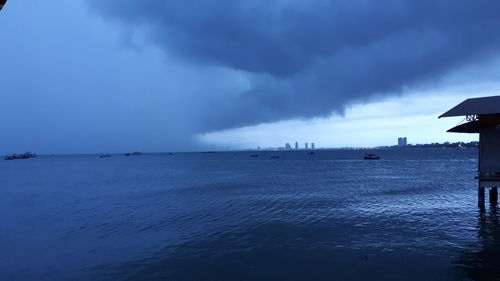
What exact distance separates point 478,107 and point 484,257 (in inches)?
450

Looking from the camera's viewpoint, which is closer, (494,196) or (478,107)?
(478,107)

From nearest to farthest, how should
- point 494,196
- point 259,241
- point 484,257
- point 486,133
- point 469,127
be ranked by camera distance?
point 484,257 < point 259,241 < point 486,133 < point 469,127 < point 494,196

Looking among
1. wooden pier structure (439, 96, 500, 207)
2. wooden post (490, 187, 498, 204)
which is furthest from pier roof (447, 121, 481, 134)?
wooden post (490, 187, 498, 204)

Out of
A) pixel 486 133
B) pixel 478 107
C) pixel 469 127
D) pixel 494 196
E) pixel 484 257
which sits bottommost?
pixel 484 257

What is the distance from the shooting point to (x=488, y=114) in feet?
63.3

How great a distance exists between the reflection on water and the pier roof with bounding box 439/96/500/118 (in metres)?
7.40

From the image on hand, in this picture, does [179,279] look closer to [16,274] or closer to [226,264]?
[226,264]

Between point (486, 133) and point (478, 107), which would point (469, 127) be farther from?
point (478, 107)

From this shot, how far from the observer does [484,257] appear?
44.3 ft

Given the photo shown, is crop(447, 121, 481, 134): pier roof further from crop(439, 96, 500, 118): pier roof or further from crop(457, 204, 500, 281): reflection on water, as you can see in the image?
crop(457, 204, 500, 281): reflection on water

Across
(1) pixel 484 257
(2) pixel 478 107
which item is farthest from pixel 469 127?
(1) pixel 484 257

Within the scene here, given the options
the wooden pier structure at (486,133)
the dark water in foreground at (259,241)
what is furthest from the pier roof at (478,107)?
the dark water in foreground at (259,241)

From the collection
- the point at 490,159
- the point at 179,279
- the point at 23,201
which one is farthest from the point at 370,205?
the point at 23,201

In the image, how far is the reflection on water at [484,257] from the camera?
38.8ft
